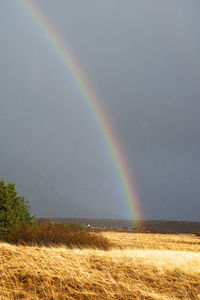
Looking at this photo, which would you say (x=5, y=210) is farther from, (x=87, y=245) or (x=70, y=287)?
(x=70, y=287)

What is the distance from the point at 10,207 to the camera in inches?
734

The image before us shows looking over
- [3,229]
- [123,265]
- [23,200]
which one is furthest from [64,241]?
[123,265]

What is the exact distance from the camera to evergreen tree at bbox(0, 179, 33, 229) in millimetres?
18109

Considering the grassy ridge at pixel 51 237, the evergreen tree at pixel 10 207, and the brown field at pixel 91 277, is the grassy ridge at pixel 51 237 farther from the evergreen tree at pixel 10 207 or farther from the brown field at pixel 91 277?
the brown field at pixel 91 277

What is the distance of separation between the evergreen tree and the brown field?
25.8 ft

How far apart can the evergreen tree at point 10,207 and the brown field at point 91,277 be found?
7852 millimetres

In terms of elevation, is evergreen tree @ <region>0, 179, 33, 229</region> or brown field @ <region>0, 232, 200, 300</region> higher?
evergreen tree @ <region>0, 179, 33, 229</region>

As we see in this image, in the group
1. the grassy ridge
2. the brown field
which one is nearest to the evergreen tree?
the grassy ridge

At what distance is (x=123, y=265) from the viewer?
9375mm

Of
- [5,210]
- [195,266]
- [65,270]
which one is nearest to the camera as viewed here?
[65,270]

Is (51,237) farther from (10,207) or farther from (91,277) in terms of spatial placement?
(91,277)

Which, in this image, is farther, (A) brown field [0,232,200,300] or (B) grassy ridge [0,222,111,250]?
(B) grassy ridge [0,222,111,250]

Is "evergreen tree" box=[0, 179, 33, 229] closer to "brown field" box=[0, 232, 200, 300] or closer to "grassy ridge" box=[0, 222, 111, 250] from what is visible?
"grassy ridge" box=[0, 222, 111, 250]

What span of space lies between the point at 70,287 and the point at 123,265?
8.66 ft
